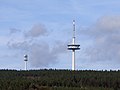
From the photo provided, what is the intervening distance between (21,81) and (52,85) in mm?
13449

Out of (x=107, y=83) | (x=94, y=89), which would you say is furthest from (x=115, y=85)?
(x=94, y=89)

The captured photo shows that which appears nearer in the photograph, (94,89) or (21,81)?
(94,89)

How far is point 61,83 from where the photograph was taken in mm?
190375

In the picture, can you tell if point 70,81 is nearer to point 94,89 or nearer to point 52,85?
point 52,85

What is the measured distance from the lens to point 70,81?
195000 mm

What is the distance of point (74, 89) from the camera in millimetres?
171250

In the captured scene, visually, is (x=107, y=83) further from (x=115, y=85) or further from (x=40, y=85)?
(x=40, y=85)

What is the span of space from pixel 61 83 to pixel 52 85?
22.0 feet

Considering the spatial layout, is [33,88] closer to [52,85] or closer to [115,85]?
[52,85]

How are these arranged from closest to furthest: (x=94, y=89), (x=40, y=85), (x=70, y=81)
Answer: (x=94, y=89) → (x=40, y=85) → (x=70, y=81)

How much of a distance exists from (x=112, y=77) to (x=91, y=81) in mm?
9114

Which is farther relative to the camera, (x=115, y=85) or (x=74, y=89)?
(x=115, y=85)

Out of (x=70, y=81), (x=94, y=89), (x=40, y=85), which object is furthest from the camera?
(x=70, y=81)

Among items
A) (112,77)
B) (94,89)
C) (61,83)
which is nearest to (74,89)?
(94,89)
